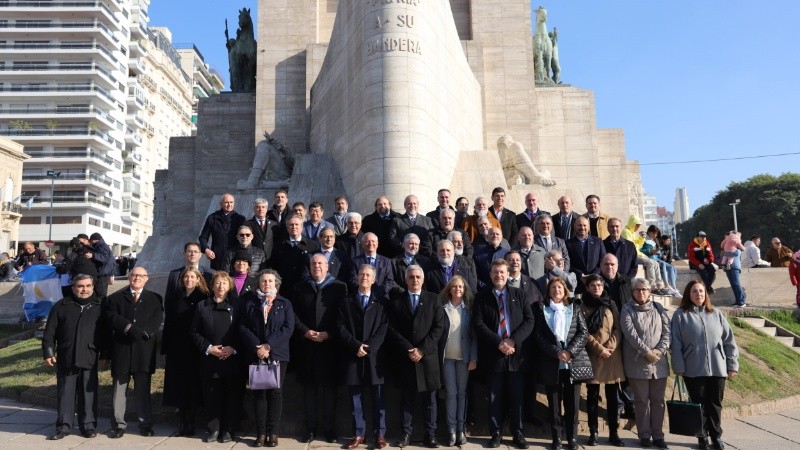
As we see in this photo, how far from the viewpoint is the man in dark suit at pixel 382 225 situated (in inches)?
313

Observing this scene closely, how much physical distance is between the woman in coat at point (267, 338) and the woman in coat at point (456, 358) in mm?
1499

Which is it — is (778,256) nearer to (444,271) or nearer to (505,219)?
(505,219)

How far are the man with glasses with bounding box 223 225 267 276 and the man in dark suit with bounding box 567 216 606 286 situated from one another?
3634 mm

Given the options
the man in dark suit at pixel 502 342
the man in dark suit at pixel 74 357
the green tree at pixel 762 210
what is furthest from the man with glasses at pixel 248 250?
the green tree at pixel 762 210

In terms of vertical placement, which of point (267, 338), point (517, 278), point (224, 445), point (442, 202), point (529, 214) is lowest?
point (224, 445)

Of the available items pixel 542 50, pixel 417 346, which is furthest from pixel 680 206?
pixel 417 346

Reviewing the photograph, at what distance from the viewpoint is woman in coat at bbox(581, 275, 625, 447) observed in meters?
6.05

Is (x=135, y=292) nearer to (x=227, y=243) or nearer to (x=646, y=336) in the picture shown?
(x=227, y=243)

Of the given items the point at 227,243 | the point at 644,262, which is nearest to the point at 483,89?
the point at 644,262

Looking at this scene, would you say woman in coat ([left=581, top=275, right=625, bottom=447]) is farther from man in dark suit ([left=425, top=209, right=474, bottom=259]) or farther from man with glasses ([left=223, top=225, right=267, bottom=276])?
man with glasses ([left=223, top=225, right=267, bottom=276])

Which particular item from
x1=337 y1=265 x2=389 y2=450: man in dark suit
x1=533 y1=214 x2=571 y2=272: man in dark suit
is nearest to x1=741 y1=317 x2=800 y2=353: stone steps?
x1=533 y1=214 x2=571 y2=272: man in dark suit

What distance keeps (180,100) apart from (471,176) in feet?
242

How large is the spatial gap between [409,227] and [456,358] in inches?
87.0

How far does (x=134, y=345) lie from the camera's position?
20.9 feet
